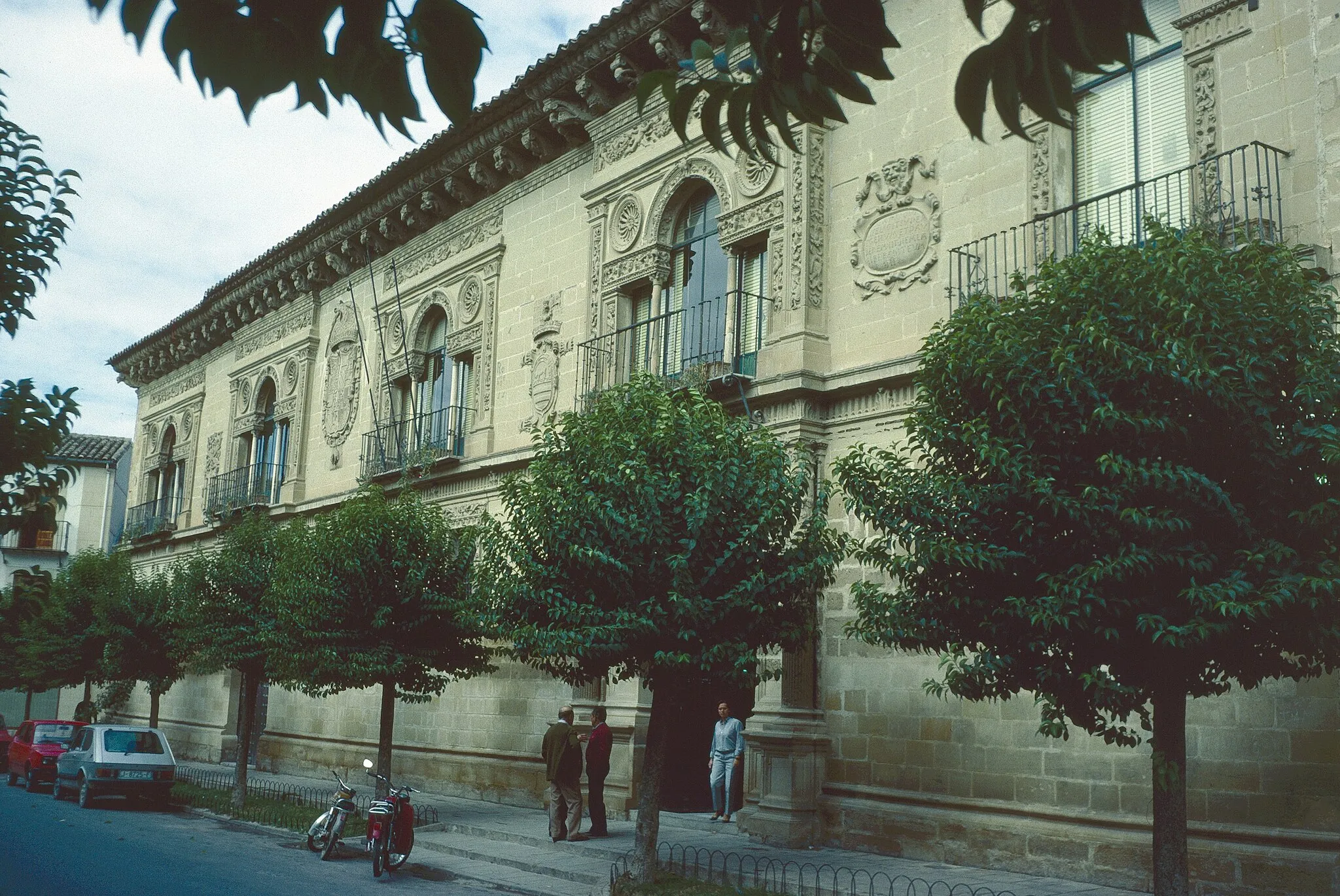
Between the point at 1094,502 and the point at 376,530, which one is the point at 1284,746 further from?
the point at 376,530

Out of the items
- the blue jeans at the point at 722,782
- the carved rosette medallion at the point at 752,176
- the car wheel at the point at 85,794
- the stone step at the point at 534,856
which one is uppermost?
the carved rosette medallion at the point at 752,176

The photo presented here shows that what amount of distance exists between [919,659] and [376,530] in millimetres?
7713

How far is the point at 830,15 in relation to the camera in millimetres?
2945

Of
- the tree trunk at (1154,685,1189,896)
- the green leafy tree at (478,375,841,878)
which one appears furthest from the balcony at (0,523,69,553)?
the tree trunk at (1154,685,1189,896)

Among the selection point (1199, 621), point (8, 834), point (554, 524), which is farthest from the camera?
point (8, 834)

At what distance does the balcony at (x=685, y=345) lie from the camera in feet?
50.7

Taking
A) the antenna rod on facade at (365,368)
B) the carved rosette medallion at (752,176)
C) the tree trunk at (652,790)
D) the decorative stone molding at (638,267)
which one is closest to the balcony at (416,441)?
the antenna rod on facade at (365,368)

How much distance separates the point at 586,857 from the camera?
13.2 meters

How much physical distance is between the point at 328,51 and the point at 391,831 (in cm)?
1153

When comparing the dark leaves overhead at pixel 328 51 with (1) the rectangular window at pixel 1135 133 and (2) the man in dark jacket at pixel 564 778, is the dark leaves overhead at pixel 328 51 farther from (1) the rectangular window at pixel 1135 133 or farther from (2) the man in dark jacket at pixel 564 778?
(2) the man in dark jacket at pixel 564 778

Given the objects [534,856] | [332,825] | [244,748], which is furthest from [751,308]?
[244,748]

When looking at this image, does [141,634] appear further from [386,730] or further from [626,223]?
[626,223]

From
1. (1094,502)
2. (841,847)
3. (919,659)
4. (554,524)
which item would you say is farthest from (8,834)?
(1094,502)

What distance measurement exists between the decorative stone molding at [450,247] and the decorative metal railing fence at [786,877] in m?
12.3
